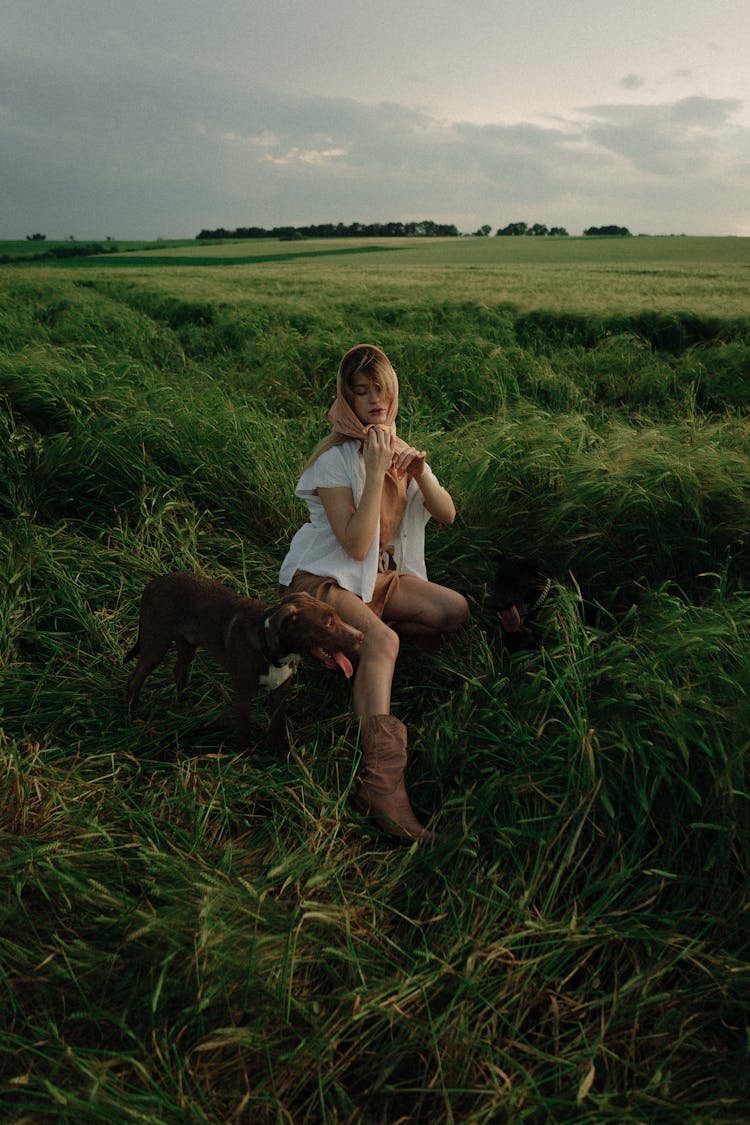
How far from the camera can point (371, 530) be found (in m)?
2.68

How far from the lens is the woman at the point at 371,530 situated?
263 cm

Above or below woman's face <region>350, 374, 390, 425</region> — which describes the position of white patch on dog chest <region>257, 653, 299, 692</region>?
below

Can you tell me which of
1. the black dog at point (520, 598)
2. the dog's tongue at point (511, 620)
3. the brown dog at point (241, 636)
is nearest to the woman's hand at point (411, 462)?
the black dog at point (520, 598)

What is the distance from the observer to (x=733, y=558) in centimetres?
308

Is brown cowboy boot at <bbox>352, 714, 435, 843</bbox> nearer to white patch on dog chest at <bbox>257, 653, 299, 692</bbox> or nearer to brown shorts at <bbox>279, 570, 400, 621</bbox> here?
white patch on dog chest at <bbox>257, 653, 299, 692</bbox>

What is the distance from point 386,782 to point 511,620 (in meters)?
0.94

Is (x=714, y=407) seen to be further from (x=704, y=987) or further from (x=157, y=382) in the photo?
(x=704, y=987)

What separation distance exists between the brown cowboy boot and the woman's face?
119cm

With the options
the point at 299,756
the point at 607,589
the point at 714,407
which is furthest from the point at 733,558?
the point at 714,407

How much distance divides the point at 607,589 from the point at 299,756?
1.67 m

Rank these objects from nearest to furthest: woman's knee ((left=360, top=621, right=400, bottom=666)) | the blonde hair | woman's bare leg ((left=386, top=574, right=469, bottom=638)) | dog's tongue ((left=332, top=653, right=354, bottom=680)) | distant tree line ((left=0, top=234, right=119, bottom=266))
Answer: dog's tongue ((left=332, top=653, right=354, bottom=680)) → woman's knee ((left=360, top=621, right=400, bottom=666)) → the blonde hair → woman's bare leg ((left=386, top=574, right=469, bottom=638)) → distant tree line ((left=0, top=234, right=119, bottom=266))

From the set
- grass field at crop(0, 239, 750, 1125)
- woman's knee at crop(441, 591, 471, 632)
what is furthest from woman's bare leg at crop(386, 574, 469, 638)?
grass field at crop(0, 239, 750, 1125)

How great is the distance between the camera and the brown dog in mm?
2215

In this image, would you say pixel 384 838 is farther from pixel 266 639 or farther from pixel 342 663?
pixel 266 639
